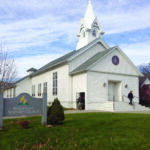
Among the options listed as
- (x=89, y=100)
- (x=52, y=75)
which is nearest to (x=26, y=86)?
(x=52, y=75)

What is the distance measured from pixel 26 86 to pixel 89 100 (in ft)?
53.6

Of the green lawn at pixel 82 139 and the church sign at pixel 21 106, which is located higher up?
the church sign at pixel 21 106

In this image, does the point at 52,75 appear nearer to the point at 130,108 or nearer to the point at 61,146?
the point at 130,108

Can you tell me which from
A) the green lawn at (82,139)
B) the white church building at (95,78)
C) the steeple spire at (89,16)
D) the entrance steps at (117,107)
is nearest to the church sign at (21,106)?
the green lawn at (82,139)

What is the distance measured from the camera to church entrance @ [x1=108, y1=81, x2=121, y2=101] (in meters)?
22.4

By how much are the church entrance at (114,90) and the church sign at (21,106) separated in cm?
1401

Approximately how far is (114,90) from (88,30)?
9.49 m

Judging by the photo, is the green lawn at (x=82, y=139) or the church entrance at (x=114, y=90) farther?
the church entrance at (x=114, y=90)

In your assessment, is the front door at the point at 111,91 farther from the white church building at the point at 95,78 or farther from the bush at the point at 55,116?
the bush at the point at 55,116

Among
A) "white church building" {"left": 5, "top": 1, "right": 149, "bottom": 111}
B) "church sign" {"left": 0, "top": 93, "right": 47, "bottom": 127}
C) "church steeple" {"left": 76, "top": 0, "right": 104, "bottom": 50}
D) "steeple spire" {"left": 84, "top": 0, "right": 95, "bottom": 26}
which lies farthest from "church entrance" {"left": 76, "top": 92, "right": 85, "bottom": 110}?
"steeple spire" {"left": 84, "top": 0, "right": 95, "bottom": 26}

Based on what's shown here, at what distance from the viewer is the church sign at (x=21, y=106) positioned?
8.42m

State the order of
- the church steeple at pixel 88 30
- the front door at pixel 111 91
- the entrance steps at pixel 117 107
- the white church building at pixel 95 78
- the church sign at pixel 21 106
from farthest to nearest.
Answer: the church steeple at pixel 88 30 < the front door at pixel 111 91 < the white church building at pixel 95 78 < the entrance steps at pixel 117 107 < the church sign at pixel 21 106

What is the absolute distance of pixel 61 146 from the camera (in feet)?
20.1

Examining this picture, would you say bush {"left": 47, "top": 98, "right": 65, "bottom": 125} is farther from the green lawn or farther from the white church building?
the white church building
